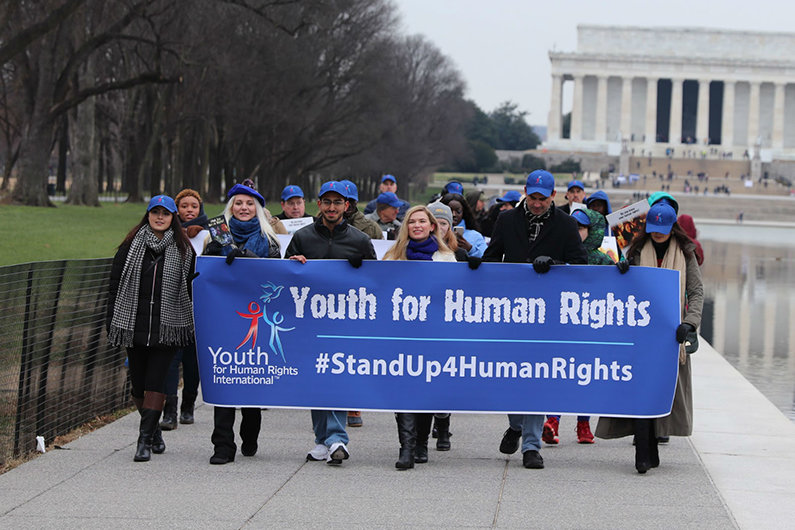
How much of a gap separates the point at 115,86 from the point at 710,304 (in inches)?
633

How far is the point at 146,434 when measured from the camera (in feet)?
29.3

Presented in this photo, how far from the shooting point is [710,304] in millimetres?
24578

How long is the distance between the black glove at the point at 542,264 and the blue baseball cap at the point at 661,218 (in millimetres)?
803

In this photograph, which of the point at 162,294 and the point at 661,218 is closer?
the point at 162,294

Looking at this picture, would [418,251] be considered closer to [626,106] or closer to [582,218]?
[582,218]

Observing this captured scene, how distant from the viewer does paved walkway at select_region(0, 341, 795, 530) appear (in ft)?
24.1

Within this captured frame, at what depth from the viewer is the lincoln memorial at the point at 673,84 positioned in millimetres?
132625

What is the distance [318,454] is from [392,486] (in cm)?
92

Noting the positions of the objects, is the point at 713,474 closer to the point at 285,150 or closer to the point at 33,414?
the point at 33,414

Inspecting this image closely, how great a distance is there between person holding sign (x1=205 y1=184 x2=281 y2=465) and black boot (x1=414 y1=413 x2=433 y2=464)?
1131mm

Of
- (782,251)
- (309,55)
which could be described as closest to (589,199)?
(782,251)

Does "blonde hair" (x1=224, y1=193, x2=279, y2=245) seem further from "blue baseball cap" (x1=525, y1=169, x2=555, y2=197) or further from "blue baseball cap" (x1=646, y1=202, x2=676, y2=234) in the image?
"blue baseball cap" (x1=646, y1=202, x2=676, y2=234)

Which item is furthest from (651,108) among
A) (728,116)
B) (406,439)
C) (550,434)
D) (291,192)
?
(406,439)

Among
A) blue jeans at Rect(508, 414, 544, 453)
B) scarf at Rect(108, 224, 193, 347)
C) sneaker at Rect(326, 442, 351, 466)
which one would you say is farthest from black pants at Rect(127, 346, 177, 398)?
blue jeans at Rect(508, 414, 544, 453)
